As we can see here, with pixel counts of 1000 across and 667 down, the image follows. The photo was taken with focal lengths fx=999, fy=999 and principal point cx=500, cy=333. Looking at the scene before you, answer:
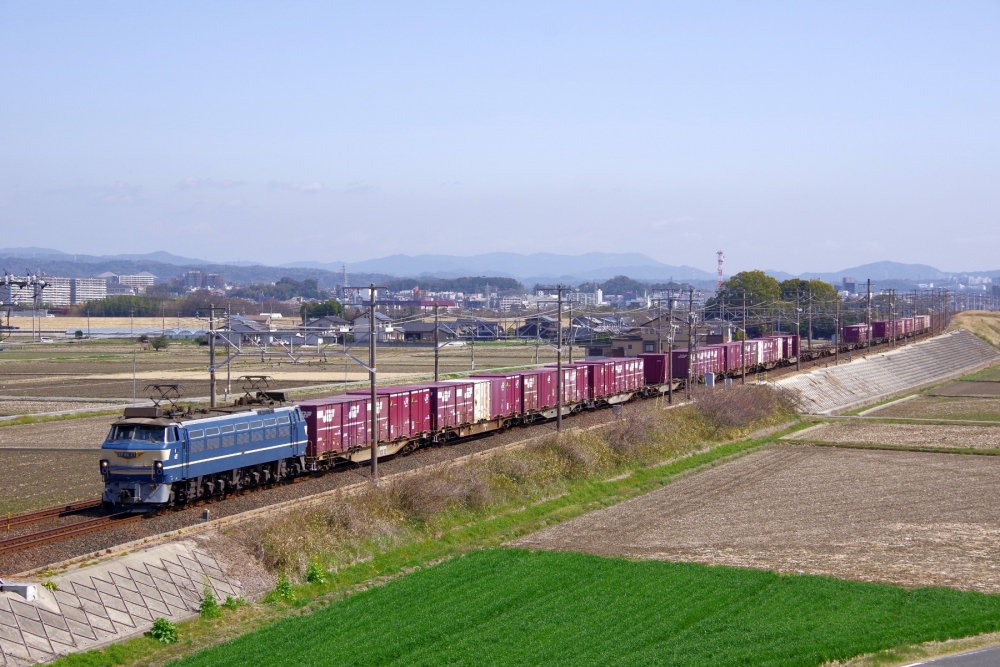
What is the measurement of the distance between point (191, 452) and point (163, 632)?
355 inches

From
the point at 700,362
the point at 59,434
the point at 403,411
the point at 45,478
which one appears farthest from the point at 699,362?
the point at 45,478

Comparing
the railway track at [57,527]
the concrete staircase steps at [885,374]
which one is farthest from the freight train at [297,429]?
the concrete staircase steps at [885,374]

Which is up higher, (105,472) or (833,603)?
(105,472)

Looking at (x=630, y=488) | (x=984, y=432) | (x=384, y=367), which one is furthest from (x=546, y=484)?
(x=384, y=367)

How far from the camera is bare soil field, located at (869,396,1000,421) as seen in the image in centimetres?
6500

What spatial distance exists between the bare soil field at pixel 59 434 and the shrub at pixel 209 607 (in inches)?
1056

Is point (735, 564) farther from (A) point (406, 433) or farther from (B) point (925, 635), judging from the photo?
(A) point (406, 433)

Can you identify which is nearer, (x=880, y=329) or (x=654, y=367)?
(x=654, y=367)

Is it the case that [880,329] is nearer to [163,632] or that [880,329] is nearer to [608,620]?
[608,620]

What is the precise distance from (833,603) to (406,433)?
22.0m

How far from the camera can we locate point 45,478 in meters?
36.5

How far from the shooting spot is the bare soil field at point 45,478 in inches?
1252

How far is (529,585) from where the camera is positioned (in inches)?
899

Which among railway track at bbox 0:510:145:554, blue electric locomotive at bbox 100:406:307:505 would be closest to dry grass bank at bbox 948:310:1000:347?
blue electric locomotive at bbox 100:406:307:505
